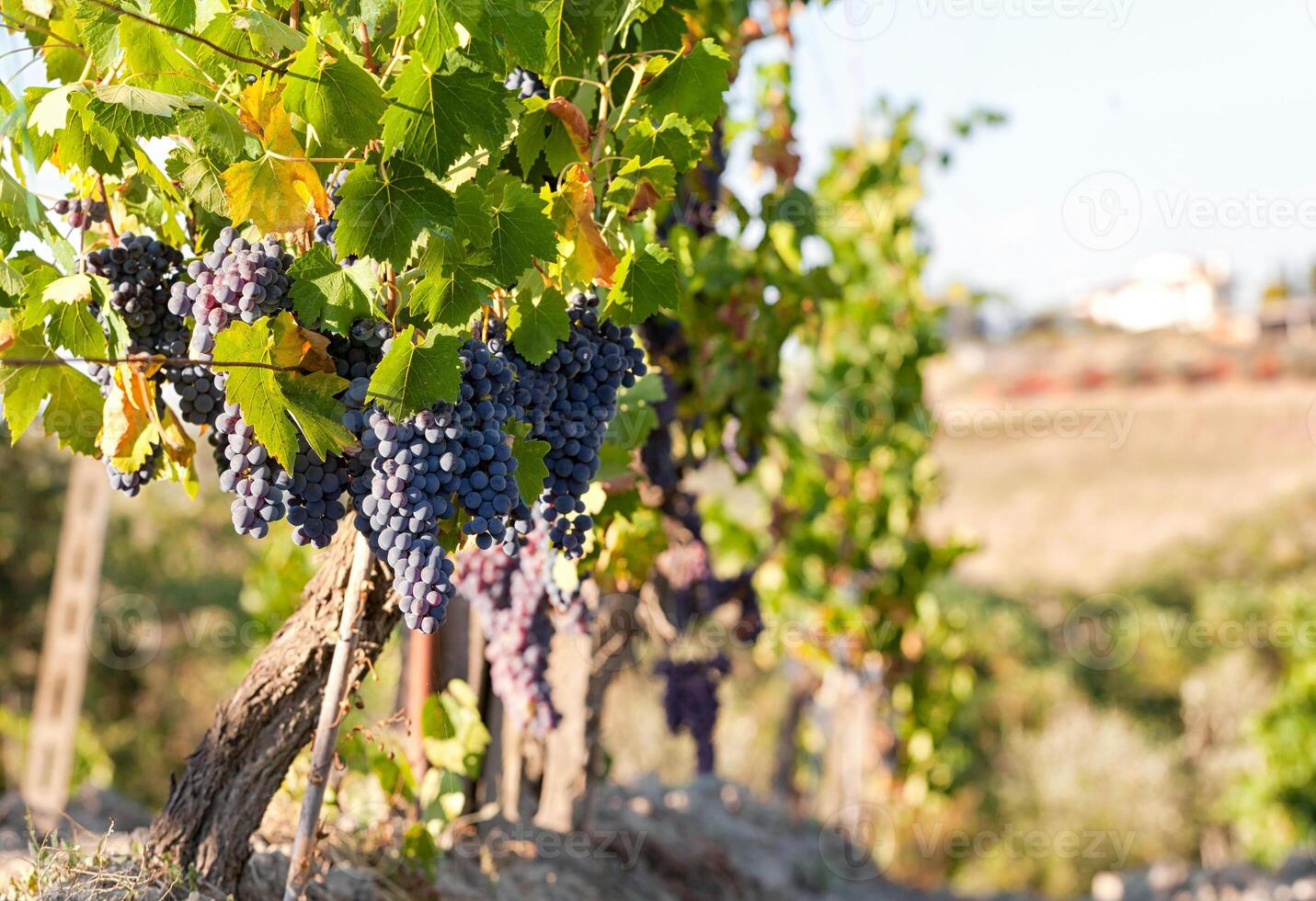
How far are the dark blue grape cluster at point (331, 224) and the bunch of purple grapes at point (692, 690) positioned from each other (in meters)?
3.52

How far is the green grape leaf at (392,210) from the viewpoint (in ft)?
5.19

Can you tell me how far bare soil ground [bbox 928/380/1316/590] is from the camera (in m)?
22.5

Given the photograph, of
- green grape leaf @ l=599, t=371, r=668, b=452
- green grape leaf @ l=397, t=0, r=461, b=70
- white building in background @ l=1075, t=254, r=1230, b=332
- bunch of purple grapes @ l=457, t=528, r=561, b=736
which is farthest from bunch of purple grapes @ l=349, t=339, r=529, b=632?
white building in background @ l=1075, t=254, r=1230, b=332

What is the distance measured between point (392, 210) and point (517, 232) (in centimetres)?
19

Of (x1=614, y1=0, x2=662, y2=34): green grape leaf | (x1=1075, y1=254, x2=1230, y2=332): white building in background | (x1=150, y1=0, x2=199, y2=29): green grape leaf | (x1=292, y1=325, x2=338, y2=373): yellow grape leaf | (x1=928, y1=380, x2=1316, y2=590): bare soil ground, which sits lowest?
(x1=292, y1=325, x2=338, y2=373): yellow grape leaf

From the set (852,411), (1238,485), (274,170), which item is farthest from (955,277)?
(1238,485)

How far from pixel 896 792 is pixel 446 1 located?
6.53m

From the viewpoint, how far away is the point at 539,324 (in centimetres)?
181

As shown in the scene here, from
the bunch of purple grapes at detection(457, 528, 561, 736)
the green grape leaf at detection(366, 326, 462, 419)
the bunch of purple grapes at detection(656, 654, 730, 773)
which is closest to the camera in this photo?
the green grape leaf at detection(366, 326, 462, 419)

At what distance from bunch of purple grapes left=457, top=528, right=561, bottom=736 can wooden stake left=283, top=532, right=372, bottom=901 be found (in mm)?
866

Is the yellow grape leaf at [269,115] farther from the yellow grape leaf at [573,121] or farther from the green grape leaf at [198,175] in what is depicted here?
the yellow grape leaf at [573,121]

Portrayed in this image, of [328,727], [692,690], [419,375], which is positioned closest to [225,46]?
[419,375]

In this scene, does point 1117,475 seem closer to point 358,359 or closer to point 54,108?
point 358,359

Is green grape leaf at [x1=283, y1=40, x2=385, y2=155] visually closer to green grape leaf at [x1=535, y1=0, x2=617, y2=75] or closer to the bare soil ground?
green grape leaf at [x1=535, y1=0, x2=617, y2=75]
